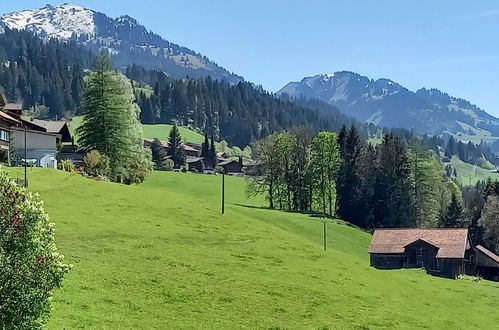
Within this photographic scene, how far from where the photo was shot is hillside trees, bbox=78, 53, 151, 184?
267 ft

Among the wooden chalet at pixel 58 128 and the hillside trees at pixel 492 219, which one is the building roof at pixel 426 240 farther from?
the wooden chalet at pixel 58 128

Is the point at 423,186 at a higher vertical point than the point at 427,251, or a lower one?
higher

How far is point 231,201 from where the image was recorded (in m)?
118

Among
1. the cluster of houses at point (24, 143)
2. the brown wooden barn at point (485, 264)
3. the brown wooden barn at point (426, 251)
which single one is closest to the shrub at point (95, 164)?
the cluster of houses at point (24, 143)

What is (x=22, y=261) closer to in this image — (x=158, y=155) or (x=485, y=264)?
(x=485, y=264)

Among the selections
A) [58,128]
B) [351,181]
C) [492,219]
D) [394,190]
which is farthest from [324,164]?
[58,128]

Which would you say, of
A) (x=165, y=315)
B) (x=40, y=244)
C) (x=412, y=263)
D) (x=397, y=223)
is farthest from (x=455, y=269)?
(x=40, y=244)

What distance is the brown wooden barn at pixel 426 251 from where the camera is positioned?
81.8 m

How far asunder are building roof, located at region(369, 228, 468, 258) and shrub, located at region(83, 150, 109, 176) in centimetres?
3738

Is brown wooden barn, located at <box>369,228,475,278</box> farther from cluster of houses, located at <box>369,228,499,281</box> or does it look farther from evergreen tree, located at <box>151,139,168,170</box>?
evergreen tree, located at <box>151,139,168,170</box>

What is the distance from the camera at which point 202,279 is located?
123 ft

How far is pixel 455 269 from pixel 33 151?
55.3 meters

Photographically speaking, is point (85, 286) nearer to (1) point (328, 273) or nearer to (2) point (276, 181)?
(1) point (328, 273)

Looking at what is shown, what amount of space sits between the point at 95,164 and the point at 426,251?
44.8 meters
